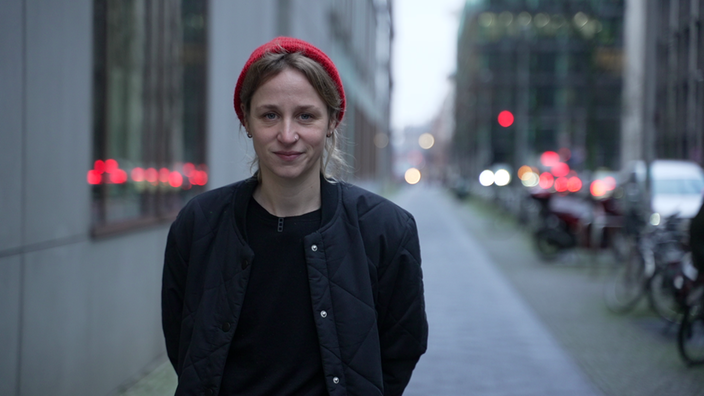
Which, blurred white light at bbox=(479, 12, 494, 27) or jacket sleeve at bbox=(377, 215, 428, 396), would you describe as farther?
blurred white light at bbox=(479, 12, 494, 27)

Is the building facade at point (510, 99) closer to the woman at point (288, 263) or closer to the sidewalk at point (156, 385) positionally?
the sidewalk at point (156, 385)

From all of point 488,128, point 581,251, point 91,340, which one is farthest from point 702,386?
point 488,128

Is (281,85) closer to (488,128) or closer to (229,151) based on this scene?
(229,151)

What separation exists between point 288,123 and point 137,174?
5.15m

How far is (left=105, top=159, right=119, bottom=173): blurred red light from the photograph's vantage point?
6117mm

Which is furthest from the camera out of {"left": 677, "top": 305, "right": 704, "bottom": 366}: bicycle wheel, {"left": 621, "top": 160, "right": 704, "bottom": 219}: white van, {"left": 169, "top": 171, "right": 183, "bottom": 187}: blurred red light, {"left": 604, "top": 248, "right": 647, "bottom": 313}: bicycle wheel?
{"left": 621, "top": 160, "right": 704, "bottom": 219}: white van

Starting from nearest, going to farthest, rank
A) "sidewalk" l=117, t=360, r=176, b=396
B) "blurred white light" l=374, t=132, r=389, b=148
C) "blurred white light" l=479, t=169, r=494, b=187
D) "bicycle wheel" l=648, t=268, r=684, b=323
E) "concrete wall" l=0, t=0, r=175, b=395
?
1. "concrete wall" l=0, t=0, r=175, b=395
2. "sidewalk" l=117, t=360, r=176, b=396
3. "bicycle wheel" l=648, t=268, r=684, b=323
4. "blurred white light" l=479, t=169, r=494, b=187
5. "blurred white light" l=374, t=132, r=389, b=148

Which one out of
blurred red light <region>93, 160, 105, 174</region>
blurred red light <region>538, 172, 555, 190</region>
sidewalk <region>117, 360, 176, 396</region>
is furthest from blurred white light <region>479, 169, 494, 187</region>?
blurred red light <region>93, 160, 105, 174</region>

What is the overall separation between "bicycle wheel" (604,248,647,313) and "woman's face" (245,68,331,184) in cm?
749

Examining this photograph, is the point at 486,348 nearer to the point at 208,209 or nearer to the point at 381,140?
the point at 208,209

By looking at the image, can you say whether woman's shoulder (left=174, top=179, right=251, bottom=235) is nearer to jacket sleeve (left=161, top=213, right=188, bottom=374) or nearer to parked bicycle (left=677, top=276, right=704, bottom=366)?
jacket sleeve (left=161, top=213, right=188, bottom=374)

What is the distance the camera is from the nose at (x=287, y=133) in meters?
2.24

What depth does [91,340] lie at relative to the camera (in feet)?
17.6

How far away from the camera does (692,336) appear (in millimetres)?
6953
